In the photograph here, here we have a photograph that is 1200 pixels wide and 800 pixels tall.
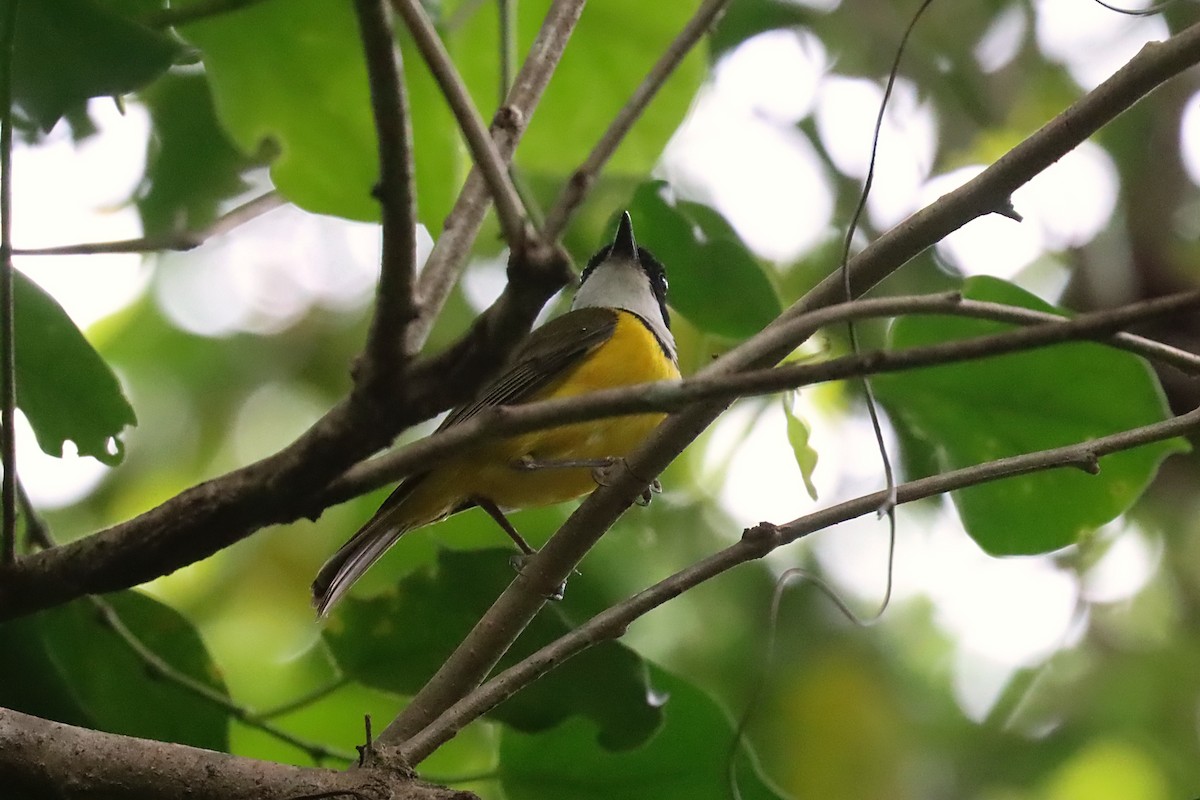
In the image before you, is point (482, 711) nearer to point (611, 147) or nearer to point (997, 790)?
point (611, 147)

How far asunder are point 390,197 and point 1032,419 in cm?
143

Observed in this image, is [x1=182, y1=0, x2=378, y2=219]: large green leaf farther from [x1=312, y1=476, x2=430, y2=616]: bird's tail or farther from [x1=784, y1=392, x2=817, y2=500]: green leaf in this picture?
[x1=784, y1=392, x2=817, y2=500]: green leaf

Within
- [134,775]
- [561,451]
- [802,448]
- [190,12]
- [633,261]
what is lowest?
[134,775]

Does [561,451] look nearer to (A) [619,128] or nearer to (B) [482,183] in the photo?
(B) [482,183]

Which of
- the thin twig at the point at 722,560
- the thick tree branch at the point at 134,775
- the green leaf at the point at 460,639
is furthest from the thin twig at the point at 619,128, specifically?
the green leaf at the point at 460,639

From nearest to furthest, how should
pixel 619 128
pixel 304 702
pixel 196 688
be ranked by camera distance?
pixel 619 128 < pixel 196 688 < pixel 304 702

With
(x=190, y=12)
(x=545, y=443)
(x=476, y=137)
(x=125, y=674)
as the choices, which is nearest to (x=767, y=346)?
(x=476, y=137)

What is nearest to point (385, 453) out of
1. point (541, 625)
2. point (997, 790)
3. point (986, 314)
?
point (986, 314)

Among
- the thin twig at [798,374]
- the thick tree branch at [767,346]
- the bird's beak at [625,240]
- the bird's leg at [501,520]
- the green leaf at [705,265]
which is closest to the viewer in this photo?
the thin twig at [798,374]

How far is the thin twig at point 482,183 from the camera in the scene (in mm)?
1501

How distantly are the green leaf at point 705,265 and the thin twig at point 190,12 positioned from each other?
754 millimetres

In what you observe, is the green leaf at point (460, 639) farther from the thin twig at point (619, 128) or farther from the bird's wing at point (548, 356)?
the thin twig at point (619, 128)

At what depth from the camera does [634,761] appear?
6.18 ft

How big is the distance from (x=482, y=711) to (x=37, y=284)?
2.81ft
